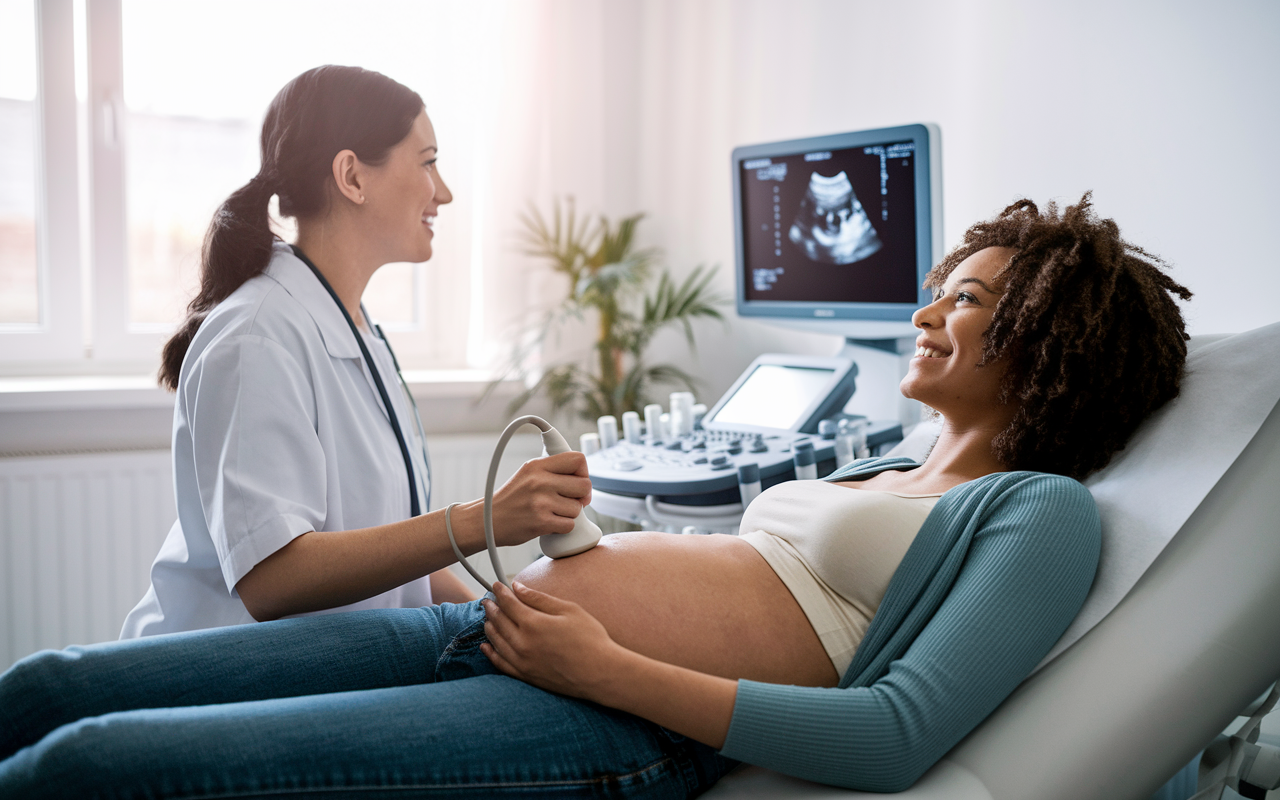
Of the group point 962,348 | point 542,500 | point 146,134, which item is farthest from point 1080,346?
point 146,134

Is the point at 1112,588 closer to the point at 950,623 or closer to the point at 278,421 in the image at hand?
the point at 950,623

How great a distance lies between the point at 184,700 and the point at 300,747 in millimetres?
223

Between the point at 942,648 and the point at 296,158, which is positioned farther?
the point at 296,158

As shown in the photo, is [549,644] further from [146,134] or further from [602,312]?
[146,134]

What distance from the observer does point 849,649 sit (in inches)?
38.8

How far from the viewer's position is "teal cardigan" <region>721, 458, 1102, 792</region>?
0.82 metres

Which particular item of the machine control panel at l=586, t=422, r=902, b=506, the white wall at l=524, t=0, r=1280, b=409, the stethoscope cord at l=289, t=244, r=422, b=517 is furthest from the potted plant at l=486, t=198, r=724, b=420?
the stethoscope cord at l=289, t=244, r=422, b=517

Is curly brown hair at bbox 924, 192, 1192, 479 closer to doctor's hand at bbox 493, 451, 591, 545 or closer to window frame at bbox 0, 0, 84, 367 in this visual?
doctor's hand at bbox 493, 451, 591, 545

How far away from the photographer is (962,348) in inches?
45.4

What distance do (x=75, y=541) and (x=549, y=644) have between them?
6.33 feet

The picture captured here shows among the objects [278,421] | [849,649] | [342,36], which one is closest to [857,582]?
[849,649]

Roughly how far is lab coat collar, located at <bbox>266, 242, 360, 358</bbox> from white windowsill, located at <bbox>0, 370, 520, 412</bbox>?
3.98 ft

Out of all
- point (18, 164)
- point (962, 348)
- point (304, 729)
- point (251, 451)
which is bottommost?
point (304, 729)

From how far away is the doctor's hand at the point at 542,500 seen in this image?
3.44ft
